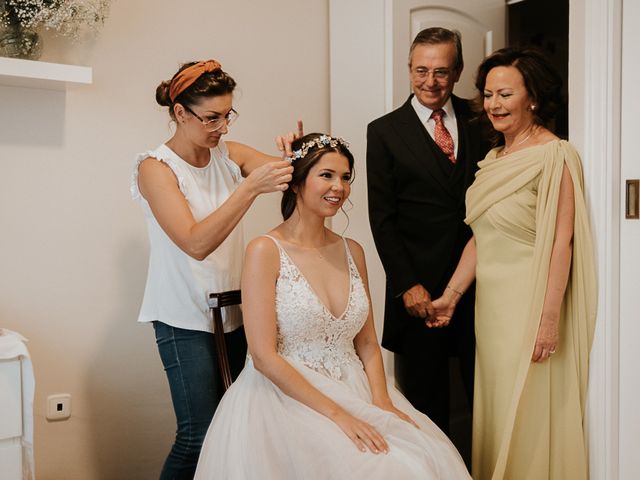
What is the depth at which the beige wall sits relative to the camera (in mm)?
2537

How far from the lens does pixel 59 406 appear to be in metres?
2.62

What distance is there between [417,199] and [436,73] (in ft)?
1.44

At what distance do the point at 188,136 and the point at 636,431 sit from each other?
4.97 ft

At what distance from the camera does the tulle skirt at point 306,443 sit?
1.70m

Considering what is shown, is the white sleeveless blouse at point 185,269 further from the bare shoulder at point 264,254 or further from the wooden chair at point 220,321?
the bare shoulder at point 264,254

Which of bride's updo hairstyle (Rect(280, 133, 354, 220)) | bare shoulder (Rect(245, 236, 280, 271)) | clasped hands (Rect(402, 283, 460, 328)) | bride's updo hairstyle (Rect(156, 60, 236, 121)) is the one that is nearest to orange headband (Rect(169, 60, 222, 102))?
bride's updo hairstyle (Rect(156, 60, 236, 121))

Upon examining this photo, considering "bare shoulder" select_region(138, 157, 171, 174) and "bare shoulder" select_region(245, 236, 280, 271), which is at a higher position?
"bare shoulder" select_region(138, 157, 171, 174)

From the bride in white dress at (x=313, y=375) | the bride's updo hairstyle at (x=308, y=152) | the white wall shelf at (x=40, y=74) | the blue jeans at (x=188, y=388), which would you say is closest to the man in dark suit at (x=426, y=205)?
the bride in white dress at (x=313, y=375)

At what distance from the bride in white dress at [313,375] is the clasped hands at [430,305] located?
0.32m

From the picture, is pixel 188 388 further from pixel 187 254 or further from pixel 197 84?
pixel 197 84

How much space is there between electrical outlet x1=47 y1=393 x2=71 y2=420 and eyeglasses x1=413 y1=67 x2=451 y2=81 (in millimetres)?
1715

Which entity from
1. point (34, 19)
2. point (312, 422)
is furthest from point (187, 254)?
point (34, 19)

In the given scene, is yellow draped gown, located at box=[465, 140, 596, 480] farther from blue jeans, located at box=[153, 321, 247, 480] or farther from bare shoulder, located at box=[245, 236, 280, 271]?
blue jeans, located at box=[153, 321, 247, 480]

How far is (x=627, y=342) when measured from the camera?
1978 millimetres
